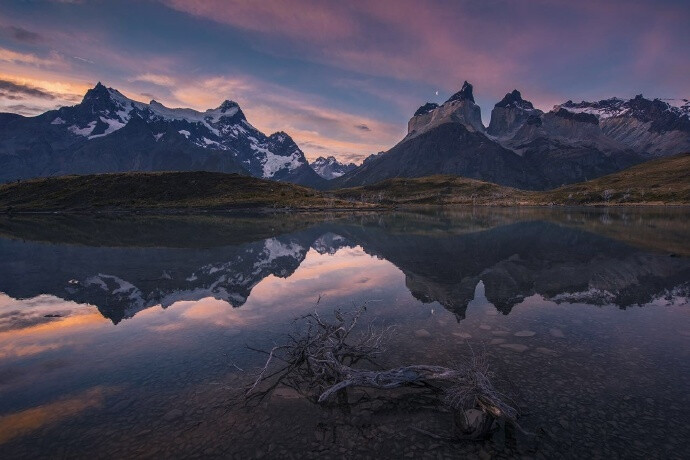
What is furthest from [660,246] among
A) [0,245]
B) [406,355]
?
[0,245]

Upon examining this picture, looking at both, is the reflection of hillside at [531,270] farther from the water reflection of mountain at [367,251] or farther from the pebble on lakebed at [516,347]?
the pebble on lakebed at [516,347]

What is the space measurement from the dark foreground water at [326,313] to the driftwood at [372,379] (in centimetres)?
68

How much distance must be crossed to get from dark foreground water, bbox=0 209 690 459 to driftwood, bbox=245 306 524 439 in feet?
2.23

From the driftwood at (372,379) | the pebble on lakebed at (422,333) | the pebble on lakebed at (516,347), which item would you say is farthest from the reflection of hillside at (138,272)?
the pebble on lakebed at (516,347)

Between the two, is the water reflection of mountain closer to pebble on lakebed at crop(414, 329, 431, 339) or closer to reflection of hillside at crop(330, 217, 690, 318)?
reflection of hillside at crop(330, 217, 690, 318)

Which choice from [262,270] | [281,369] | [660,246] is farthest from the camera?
[660,246]

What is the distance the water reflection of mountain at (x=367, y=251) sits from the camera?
109ft

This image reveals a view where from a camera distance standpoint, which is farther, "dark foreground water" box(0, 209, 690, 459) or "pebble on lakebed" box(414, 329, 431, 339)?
"pebble on lakebed" box(414, 329, 431, 339)

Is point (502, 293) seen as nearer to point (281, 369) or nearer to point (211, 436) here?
point (281, 369)

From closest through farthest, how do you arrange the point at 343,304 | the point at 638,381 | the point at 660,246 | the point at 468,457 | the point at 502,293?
the point at 468,457
the point at 638,381
the point at 343,304
the point at 502,293
the point at 660,246

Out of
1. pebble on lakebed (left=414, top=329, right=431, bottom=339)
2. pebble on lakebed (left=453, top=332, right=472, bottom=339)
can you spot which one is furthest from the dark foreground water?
pebble on lakebed (left=414, top=329, right=431, bottom=339)

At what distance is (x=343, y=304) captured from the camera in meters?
30.2

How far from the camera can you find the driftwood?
529 inches

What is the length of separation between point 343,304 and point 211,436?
17507mm
